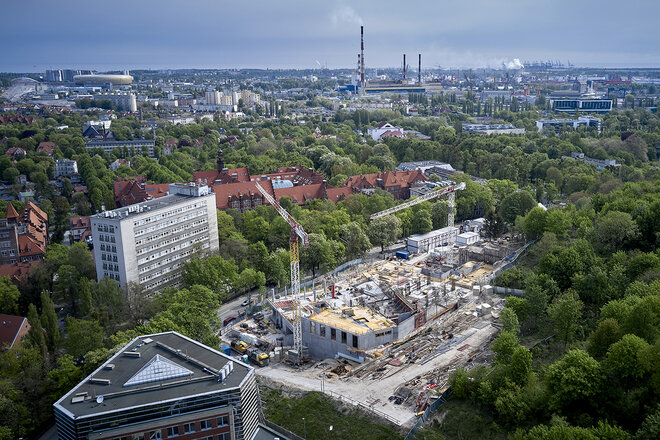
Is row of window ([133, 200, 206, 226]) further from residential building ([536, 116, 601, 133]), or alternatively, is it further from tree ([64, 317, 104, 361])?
residential building ([536, 116, 601, 133])

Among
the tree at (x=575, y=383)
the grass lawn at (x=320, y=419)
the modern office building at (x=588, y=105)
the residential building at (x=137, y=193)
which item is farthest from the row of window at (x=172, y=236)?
the modern office building at (x=588, y=105)

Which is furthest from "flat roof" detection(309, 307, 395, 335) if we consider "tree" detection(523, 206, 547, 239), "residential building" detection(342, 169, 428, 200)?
"residential building" detection(342, 169, 428, 200)

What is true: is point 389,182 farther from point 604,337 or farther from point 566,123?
point 566,123

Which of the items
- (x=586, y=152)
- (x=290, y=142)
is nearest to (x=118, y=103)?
(x=290, y=142)

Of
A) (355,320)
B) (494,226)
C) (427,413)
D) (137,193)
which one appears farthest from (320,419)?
(137,193)

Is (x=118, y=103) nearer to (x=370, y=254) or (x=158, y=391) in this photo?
(x=370, y=254)

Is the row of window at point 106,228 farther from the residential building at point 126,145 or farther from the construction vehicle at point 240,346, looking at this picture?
the residential building at point 126,145
